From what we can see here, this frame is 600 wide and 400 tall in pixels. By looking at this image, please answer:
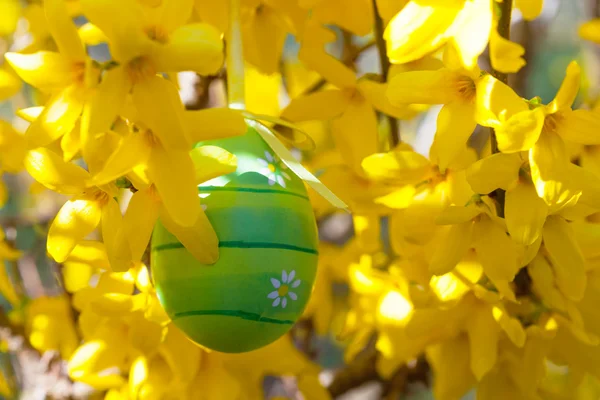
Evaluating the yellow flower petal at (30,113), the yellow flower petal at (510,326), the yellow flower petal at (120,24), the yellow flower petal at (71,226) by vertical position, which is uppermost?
the yellow flower petal at (120,24)

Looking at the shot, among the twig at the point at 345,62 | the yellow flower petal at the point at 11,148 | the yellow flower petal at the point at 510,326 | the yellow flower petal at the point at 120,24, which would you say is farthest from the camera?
the twig at the point at 345,62

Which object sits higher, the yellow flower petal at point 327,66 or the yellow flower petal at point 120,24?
the yellow flower petal at point 120,24

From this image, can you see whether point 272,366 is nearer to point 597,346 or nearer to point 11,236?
point 597,346

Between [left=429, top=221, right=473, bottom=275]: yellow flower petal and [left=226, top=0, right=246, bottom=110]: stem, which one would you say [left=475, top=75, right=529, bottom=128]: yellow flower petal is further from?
[left=226, top=0, right=246, bottom=110]: stem

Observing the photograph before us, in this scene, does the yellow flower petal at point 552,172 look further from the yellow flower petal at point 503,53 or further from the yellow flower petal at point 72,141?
the yellow flower petal at point 72,141

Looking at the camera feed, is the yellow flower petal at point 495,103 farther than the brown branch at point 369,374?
No

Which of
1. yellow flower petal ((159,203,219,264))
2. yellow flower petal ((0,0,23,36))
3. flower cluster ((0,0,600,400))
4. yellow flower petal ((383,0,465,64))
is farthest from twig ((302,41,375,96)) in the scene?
yellow flower petal ((0,0,23,36))

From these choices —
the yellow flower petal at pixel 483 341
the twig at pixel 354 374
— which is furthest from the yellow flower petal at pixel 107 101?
the twig at pixel 354 374
